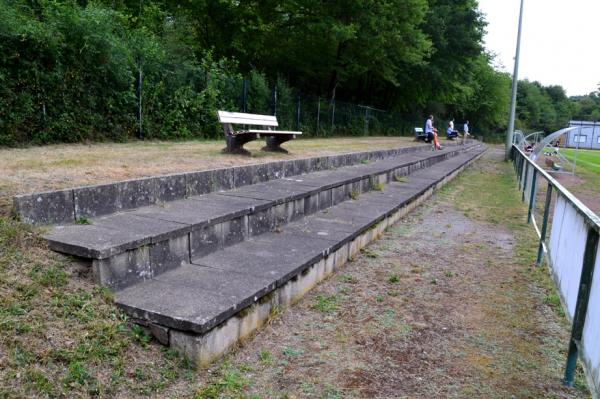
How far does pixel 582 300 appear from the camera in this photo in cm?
276

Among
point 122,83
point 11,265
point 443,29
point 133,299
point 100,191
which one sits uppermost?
point 443,29

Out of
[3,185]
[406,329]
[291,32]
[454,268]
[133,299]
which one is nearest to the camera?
[133,299]

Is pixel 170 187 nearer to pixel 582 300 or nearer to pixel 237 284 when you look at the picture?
pixel 237 284

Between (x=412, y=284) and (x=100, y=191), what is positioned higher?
(x=100, y=191)

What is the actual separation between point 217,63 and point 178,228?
12846mm

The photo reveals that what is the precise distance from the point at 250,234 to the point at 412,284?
1.66m

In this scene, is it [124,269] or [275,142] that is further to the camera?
[275,142]

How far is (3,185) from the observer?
3.69 m

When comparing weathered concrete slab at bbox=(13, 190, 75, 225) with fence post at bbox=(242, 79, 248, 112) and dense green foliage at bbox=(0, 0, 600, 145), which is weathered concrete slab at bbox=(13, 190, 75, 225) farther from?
fence post at bbox=(242, 79, 248, 112)

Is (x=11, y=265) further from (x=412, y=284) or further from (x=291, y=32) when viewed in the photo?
(x=291, y=32)

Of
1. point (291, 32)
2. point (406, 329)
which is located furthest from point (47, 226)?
point (291, 32)

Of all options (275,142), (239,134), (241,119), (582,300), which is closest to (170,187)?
(239,134)

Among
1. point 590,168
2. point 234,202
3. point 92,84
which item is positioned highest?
Answer: point 92,84

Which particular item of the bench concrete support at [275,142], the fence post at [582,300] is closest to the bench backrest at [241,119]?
the bench concrete support at [275,142]
